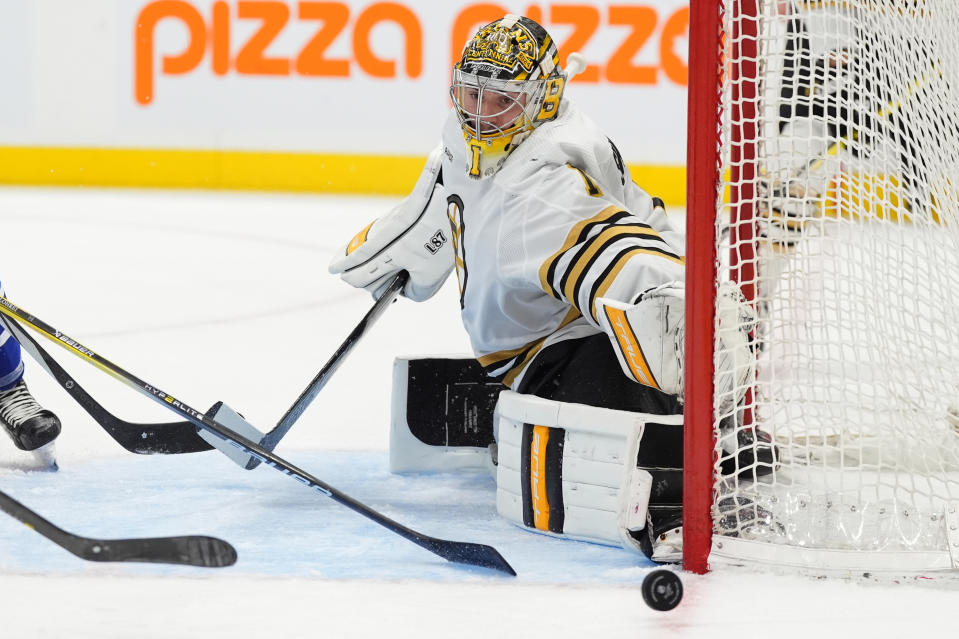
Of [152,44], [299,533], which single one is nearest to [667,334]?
[299,533]

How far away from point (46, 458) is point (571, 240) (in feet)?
3.54

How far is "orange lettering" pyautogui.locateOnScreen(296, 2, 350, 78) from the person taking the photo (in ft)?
22.5

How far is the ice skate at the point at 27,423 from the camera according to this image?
243 centimetres

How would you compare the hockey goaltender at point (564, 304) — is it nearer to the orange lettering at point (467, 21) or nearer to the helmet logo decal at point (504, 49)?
the helmet logo decal at point (504, 49)

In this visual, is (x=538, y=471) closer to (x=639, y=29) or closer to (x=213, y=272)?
(x=213, y=272)

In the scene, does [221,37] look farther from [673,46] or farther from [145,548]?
[145,548]

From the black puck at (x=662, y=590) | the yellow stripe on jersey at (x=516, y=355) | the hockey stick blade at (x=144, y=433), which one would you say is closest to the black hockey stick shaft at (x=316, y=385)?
the hockey stick blade at (x=144, y=433)

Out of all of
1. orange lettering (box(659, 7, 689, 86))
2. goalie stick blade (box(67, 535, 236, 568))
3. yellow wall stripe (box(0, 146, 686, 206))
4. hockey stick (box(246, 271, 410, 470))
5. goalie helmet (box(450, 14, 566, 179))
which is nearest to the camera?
goalie stick blade (box(67, 535, 236, 568))

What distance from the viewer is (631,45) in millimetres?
6824

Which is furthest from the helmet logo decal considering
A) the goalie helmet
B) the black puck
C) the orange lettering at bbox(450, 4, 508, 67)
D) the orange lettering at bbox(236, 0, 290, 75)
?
the orange lettering at bbox(236, 0, 290, 75)

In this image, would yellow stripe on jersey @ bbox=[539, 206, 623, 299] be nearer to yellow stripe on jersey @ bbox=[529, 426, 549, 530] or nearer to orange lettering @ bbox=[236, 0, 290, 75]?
yellow stripe on jersey @ bbox=[529, 426, 549, 530]

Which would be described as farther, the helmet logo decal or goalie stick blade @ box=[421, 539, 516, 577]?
the helmet logo decal

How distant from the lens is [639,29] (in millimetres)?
6770

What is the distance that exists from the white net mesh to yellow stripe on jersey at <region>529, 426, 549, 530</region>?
0.87 ft
